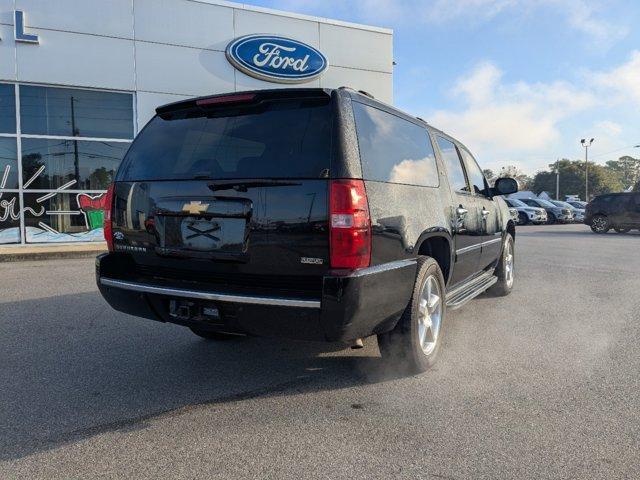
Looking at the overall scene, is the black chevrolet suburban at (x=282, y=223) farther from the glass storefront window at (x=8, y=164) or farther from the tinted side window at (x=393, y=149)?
the glass storefront window at (x=8, y=164)

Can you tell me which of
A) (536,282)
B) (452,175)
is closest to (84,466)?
(452,175)

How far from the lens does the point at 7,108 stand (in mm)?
12555

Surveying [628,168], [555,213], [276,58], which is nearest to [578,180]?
[628,168]

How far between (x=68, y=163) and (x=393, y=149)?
12193 millimetres

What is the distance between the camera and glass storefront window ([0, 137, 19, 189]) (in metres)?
12.7

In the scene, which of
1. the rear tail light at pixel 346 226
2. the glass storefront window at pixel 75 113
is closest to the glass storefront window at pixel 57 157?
the glass storefront window at pixel 75 113

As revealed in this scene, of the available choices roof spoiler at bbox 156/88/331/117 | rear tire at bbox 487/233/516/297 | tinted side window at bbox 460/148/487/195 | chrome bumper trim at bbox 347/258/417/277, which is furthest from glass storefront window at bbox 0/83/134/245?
chrome bumper trim at bbox 347/258/417/277

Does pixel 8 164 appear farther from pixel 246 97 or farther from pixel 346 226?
pixel 346 226

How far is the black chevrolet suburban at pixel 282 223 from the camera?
287 cm

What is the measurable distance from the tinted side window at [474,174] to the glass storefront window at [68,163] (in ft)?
33.7

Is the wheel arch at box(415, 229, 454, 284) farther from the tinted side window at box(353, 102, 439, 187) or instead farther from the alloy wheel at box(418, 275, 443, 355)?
the tinted side window at box(353, 102, 439, 187)

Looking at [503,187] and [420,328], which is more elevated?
[503,187]

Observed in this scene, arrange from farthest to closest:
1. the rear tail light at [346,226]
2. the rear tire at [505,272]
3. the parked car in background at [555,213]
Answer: the parked car in background at [555,213]
the rear tire at [505,272]
the rear tail light at [346,226]

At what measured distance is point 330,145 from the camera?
2957 mm
